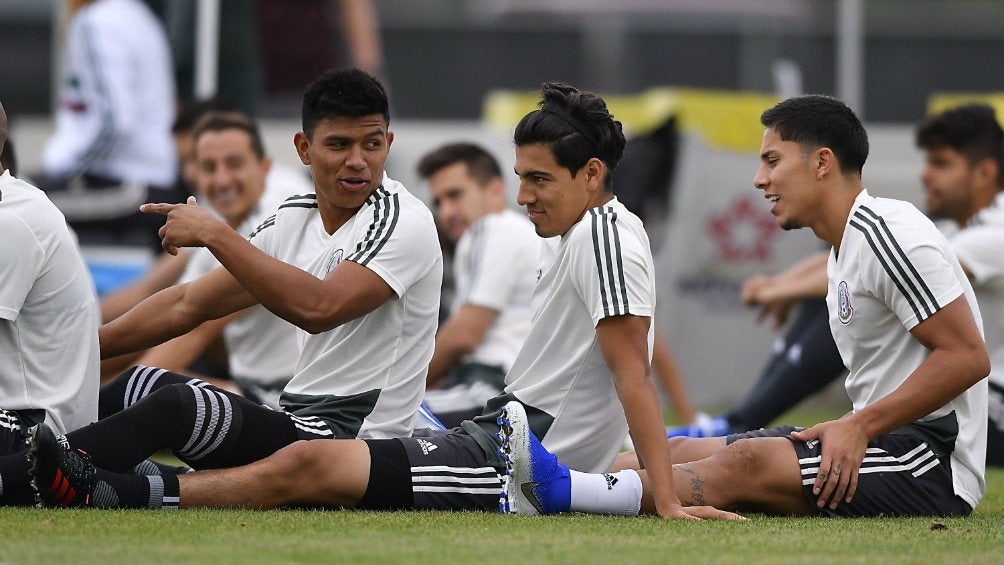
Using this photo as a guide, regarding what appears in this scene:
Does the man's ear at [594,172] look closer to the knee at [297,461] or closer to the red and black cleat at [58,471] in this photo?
the knee at [297,461]

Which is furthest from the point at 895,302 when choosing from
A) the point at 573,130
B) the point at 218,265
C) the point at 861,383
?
the point at 218,265

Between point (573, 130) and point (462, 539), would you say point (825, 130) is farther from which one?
point (462, 539)

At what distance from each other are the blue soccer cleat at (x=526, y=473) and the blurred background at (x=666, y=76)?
5.99 m

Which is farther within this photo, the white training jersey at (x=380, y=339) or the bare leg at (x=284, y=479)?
the white training jersey at (x=380, y=339)

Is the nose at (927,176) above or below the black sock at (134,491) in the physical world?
above

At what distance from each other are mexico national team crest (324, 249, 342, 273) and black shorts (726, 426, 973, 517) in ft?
5.10

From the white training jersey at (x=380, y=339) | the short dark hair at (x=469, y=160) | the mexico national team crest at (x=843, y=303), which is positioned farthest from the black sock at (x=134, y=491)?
the short dark hair at (x=469, y=160)

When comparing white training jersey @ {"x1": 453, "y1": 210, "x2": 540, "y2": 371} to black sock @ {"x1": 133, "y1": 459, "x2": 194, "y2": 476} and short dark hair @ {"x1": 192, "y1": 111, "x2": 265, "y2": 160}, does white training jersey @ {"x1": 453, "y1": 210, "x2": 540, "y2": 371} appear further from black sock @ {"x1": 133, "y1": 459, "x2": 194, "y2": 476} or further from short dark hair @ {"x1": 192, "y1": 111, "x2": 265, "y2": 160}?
black sock @ {"x1": 133, "y1": 459, "x2": 194, "y2": 476}

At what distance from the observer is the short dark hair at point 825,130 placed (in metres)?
5.25

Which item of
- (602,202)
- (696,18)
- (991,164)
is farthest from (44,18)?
(602,202)

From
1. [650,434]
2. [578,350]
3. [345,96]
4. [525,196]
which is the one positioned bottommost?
[650,434]

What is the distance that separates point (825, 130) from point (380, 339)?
5.20 ft

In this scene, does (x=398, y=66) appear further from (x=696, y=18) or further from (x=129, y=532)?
(x=129, y=532)

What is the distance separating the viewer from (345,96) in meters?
5.25
